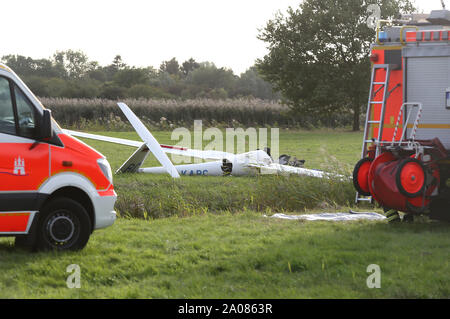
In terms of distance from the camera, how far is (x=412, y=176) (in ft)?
28.7

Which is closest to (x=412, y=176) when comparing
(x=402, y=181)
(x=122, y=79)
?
(x=402, y=181)

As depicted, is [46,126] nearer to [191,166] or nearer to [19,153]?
[19,153]

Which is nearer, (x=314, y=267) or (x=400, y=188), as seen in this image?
(x=314, y=267)

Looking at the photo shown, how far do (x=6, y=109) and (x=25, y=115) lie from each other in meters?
0.22

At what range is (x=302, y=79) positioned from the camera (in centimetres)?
4325

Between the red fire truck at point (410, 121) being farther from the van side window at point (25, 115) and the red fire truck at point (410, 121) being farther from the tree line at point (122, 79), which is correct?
the tree line at point (122, 79)

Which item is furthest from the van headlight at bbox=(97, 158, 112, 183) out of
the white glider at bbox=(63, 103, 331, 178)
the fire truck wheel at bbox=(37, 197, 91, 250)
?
the white glider at bbox=(63, 103, 331, 178)

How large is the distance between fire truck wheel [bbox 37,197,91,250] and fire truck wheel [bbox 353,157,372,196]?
14.4 ft

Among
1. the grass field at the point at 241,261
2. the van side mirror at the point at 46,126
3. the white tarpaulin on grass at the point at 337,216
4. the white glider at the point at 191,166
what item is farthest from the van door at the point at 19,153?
the white glider at the point at 191,166

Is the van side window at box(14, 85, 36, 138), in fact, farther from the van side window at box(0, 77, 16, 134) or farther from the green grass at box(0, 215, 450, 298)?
the green grass at box(0, 215, 450, 298)

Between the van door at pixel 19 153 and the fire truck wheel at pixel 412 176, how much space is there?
469 cm
